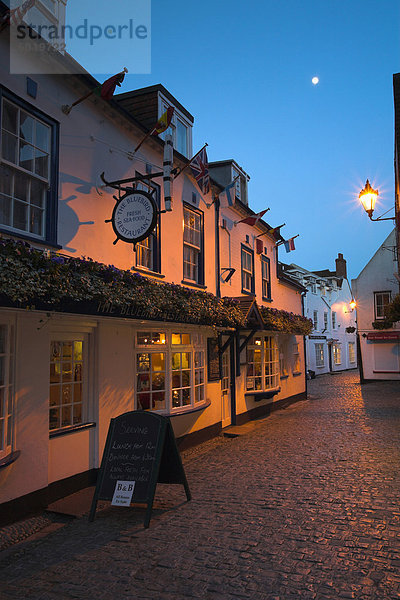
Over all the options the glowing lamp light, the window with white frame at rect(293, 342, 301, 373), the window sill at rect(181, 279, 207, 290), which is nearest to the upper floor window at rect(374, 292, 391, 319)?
the window with white frame at rect(293, 342, 301, 373)

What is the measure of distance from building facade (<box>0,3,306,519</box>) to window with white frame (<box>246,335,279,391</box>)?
2.76 metres

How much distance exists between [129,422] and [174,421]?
3673 millimetres

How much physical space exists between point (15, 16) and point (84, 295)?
369 centimetres

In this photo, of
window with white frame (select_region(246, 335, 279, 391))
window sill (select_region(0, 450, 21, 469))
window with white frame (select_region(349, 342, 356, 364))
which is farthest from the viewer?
window with white frame (select_region(349, 342, 356, 364))

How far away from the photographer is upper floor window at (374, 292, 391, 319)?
2872 centimetres

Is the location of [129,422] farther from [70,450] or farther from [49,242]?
[49,242]

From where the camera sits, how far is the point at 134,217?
7043mm

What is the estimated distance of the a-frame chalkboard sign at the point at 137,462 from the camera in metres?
5.67

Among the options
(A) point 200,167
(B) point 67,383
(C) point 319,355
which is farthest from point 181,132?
(C) point 319,355

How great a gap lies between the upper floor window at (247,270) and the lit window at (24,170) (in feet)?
28.5

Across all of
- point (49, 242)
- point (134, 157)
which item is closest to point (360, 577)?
point (49, 242)

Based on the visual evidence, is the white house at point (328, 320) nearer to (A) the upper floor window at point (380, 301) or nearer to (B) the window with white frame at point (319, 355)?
(B) the window with white frame at point (319, 355)

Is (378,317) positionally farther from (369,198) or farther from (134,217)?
(134,217)

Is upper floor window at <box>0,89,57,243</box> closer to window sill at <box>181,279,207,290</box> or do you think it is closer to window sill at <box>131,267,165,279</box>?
window sill at <box>131,267,165,279</box>
